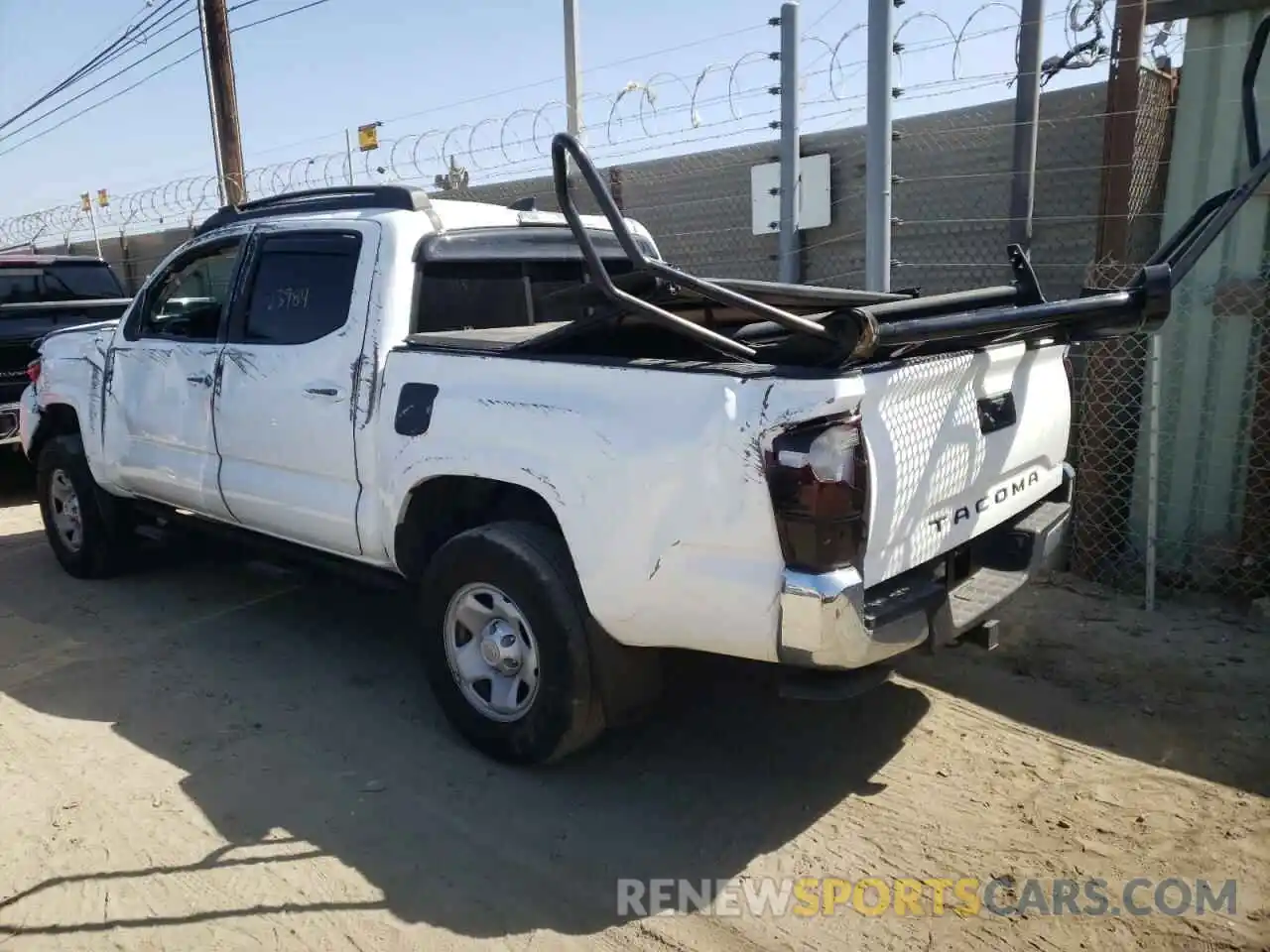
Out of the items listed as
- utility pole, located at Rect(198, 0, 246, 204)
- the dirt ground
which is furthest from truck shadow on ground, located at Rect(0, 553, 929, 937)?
utility pole, located at Rect(198, 0, 246, 204)

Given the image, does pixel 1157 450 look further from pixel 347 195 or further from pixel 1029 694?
pixel 347 195

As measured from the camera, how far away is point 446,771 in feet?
12.2

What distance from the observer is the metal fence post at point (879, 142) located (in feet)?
16.4

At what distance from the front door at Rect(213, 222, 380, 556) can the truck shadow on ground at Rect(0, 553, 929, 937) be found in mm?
737

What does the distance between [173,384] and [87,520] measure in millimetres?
1508

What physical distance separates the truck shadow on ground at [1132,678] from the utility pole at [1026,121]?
219cm

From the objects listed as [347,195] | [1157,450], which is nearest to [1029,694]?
[1157,450]

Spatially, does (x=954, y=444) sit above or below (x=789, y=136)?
below

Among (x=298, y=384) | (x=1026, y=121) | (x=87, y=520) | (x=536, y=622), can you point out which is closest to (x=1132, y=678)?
(x=536, y=622)

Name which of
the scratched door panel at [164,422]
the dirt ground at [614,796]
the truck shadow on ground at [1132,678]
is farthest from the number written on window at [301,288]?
the truck shadow on ground at [1132,678]

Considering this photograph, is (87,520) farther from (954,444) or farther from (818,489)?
(954,444)

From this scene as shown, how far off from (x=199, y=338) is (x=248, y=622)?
59.8 inches

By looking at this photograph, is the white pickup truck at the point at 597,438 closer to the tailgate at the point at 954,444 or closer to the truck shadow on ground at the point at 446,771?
the tailgate at the point at 954,444

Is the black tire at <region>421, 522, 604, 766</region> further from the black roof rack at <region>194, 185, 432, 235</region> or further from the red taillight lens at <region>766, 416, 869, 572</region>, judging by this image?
the black roof rack at <region>194, 185, 432, 235</region>
